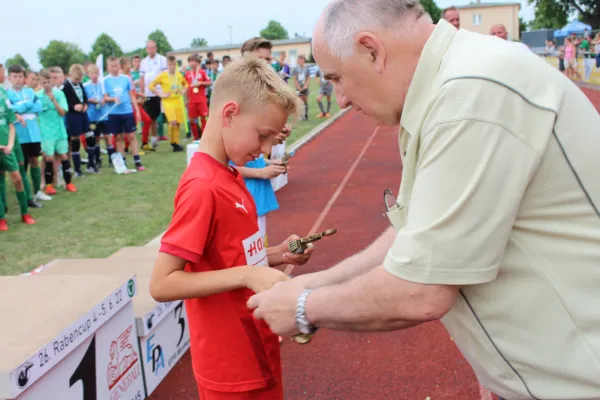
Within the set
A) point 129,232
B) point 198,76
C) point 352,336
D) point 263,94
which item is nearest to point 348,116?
point 198,76

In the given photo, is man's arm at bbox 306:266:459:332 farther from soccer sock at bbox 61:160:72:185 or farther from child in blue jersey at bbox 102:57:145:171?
child in blue jersey at bbox 102:57:145:171

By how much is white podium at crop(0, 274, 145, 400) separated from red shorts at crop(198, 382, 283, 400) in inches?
30.4

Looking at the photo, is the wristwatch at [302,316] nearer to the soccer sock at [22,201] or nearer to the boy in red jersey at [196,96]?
the soccer sock at [22,201]

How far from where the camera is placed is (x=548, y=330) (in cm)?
140

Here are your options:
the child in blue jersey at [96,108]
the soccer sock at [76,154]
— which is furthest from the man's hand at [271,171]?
the child in blue jersey at [96,108]

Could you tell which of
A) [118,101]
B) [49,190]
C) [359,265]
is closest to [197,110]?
[118,101]

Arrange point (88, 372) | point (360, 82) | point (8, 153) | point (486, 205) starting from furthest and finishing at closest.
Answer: point (8, 153) → point (88, 372) → point (360, 82) → point (486, 205)

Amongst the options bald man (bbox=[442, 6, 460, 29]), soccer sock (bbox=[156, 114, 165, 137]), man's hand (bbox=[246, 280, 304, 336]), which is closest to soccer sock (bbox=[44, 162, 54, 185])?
soccer sock (bbox=[156, 114, 165, 137])

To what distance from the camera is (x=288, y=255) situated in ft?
8.58

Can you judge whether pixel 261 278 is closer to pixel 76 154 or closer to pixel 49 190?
pixel 49 190

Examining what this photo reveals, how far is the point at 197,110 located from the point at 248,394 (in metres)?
13.0

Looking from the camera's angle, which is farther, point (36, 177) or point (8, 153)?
point (36, 177)

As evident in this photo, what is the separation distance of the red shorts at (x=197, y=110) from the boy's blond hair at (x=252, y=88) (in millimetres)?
12473

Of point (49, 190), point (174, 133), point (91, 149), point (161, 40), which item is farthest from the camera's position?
point (161, 40)
